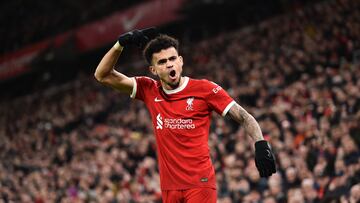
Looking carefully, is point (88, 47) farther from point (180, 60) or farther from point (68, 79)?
point (180, 60)

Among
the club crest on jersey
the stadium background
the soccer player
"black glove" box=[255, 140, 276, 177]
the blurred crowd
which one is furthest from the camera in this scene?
the blurred crowd

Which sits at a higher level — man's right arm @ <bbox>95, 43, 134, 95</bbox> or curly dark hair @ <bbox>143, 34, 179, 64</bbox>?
curly dark hair @ <bbox>143, 34, 179, 64</bbox>

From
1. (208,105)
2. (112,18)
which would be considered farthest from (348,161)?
(112,18)

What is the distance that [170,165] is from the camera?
539 centimetres

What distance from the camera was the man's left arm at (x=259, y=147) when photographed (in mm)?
5027

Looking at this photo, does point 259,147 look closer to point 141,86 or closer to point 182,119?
point 182,119

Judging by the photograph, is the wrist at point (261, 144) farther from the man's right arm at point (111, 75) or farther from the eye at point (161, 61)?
the man's right arm at point (111, 75)

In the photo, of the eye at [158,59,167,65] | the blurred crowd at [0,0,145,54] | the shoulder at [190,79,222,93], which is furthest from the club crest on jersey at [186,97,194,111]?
the blurred crowd at [0,0,145,54]

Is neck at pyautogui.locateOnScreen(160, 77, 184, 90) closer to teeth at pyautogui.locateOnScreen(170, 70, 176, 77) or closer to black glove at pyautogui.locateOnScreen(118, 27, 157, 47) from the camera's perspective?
teeth at pyautogui.locateOnScreen(170, 70, 176, 77)

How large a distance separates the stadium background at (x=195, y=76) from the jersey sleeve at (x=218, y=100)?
408 centimetres

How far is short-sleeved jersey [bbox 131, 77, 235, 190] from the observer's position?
5.32 meters

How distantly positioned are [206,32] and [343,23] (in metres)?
8.72

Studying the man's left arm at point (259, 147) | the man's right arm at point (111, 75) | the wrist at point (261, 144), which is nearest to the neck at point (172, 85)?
the man's right arm at point (111, 75)

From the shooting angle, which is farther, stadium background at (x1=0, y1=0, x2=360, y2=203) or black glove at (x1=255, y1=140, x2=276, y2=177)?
stadium background at (x1=0, y1=0, x2=360, y2=203)
